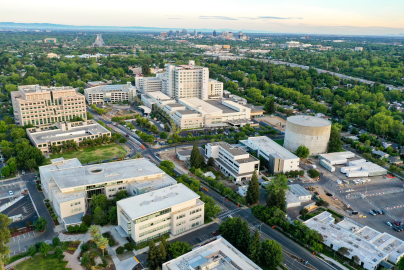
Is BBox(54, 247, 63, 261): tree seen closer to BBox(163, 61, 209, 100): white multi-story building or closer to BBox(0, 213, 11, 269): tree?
BBox(0, 213, 11, 269): tree

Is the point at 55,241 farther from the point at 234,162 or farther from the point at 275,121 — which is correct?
the point at 275,121

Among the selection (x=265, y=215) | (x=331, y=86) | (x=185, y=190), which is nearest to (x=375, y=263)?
(x=265, y=215)

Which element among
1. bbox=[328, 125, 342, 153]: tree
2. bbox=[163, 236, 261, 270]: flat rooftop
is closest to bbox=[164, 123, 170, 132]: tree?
bbox=[328, 125, 342, 153]: tree

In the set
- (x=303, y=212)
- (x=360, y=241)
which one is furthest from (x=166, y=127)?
(x=360, y=241)

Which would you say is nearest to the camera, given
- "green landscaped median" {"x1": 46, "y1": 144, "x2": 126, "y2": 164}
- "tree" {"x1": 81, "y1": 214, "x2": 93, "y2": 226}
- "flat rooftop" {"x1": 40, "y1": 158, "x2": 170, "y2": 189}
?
"tree" {"x1": 81, "y1": 214, "x2": 93, "y2": 226}

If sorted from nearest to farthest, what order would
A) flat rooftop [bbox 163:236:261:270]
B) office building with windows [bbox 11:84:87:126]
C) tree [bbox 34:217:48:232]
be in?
flat rooftop [bbox 163:236:261:270] < tree [bbox 34:217:48:232] < office building with windows [bbox 11:84:87:126]

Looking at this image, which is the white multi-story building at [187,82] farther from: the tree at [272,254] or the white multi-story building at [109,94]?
the tree at [272,254]
